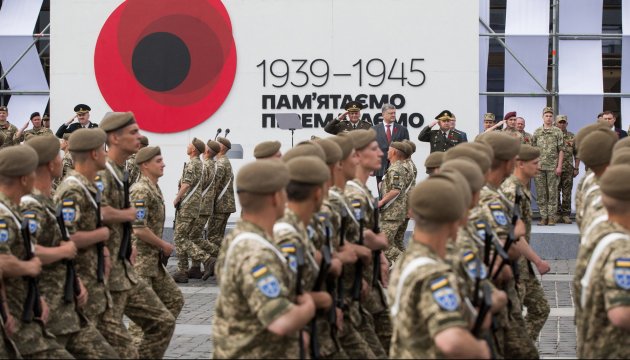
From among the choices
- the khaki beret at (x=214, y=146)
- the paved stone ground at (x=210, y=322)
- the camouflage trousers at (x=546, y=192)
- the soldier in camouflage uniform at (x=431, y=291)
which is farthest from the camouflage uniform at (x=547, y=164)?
the soldier in camouflage uniform at (x=431, y=291)

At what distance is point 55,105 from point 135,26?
84.3 inches

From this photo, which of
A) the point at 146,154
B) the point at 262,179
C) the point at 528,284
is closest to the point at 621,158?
the point at 528,284

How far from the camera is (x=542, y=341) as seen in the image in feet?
34.4

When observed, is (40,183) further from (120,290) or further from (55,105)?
(55,105)

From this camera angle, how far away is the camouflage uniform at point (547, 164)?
19.5 m

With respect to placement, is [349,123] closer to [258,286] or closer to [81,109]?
[81,109]

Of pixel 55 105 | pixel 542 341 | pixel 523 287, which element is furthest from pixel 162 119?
pixel 523 287

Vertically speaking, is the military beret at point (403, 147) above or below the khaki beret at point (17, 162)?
below

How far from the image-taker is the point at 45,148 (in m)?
7.65

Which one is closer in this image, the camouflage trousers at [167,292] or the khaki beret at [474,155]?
the khaki beret at [474,155]

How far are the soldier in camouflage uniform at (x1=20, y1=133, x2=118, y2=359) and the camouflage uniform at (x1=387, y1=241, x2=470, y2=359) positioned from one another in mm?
2949

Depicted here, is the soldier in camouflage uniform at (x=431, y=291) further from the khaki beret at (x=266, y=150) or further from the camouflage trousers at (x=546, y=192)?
the camouflage trousers at (x=546, y=192)

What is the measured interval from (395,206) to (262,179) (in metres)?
10.1

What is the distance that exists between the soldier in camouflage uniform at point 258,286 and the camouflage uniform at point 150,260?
397 centimetres
